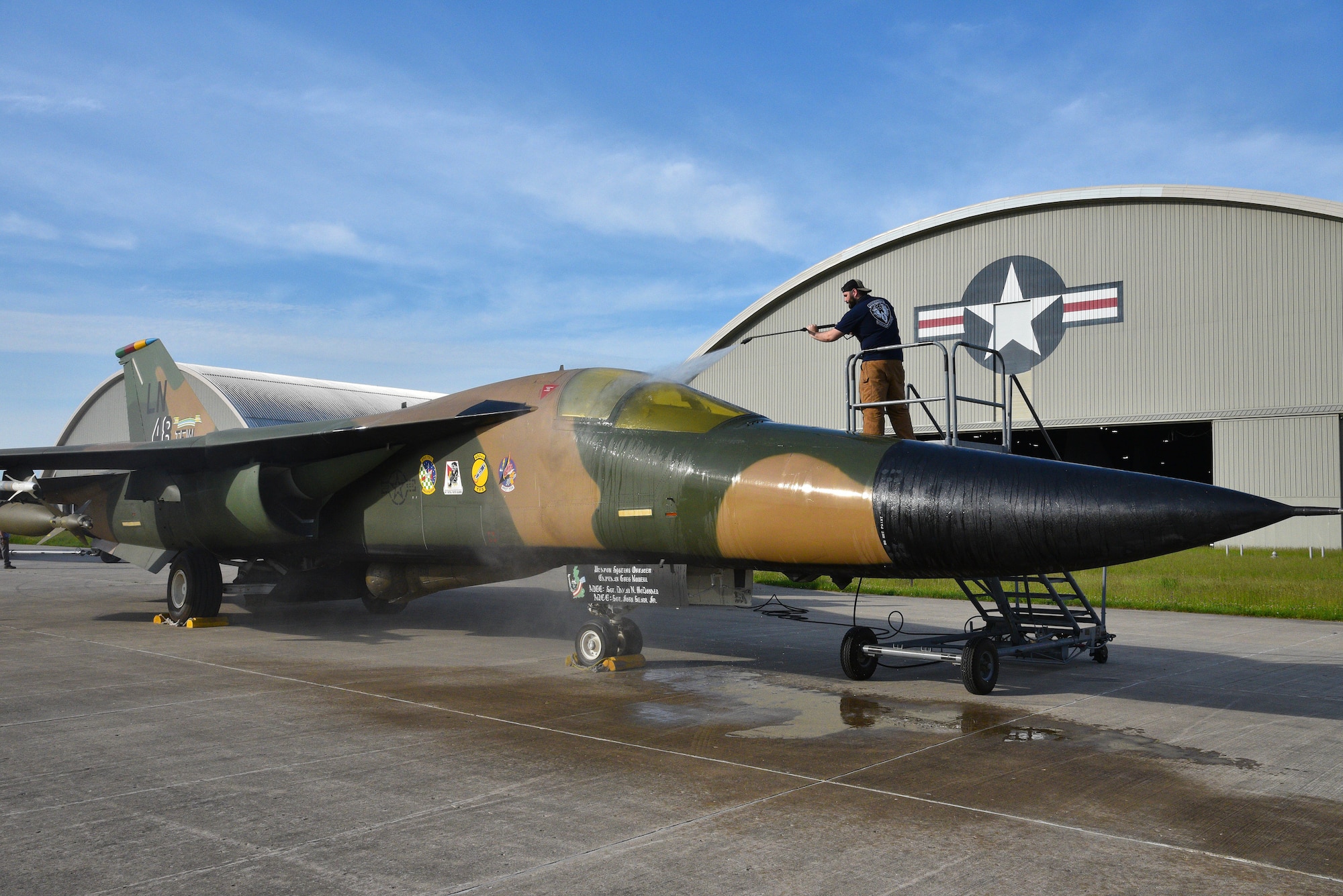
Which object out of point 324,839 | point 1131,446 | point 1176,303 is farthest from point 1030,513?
point 1131,446

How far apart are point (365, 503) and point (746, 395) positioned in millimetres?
24814

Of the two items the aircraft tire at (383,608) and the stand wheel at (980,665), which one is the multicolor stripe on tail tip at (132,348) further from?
the stand wheel at (980,665)

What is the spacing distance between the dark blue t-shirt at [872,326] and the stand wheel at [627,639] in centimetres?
320

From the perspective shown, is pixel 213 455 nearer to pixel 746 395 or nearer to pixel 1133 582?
pixel 1133 582

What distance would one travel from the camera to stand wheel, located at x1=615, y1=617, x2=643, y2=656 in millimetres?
8727

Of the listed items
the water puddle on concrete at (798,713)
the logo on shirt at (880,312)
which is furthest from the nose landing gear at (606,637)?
the logo on shirt at (880,312)

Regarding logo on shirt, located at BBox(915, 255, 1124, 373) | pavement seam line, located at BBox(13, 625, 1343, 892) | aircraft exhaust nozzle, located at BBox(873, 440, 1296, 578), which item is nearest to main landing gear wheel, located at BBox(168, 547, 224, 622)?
pavement seam line, located at BBox(13, 625, 1343, 892)

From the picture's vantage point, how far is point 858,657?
8.41 metres

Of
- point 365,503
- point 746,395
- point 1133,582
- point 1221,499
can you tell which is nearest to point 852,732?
point 1221,499

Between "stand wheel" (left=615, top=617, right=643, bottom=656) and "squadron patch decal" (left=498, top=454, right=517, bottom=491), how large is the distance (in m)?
1.59

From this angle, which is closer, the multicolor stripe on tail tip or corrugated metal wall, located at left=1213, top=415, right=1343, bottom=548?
the multicolor stripe on tail tip

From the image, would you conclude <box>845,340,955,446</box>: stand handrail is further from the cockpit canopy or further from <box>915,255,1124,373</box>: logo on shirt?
<box>915,255,1124,373</box>: logo on shirt

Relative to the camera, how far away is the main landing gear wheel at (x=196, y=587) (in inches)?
472

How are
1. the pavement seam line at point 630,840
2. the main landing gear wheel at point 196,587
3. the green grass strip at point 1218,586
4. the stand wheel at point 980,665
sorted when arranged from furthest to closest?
the green grass strip at point 1218,586 < the main landing gear wheel at point 196,587 < the stand wheel at point 980,665 < the pavement seam line at point 630,840
